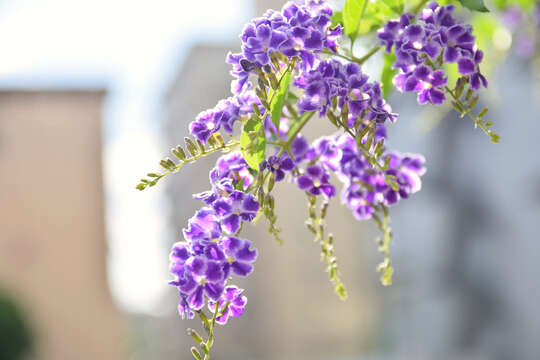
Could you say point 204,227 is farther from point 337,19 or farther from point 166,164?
point 337,19

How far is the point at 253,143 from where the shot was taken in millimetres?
651

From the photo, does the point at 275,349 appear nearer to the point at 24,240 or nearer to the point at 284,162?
the point at 24,240

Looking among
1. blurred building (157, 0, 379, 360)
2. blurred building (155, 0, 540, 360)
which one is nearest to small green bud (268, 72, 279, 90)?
blurred building (155, 0, 540, 360)

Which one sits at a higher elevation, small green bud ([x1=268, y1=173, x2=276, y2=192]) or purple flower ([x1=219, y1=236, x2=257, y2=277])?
small green bud ([x1=268, y1=173, x2=276, y2=192])

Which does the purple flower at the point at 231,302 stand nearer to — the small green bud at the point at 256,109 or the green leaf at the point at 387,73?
the small green bud at the point at 256,109

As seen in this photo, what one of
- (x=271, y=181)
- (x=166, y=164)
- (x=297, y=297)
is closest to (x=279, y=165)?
(x=271, y=181)

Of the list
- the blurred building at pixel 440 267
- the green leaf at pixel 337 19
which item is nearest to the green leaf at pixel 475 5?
the green leaf at pixel 337 19

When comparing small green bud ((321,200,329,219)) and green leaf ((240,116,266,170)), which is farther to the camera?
small green bud ((321,200,329,219))

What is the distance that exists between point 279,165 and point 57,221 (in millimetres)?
7782

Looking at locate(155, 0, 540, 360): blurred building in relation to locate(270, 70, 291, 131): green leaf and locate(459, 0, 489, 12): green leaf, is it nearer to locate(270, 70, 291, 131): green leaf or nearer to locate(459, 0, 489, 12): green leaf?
locate(459, 0, 489, 12): green leaf

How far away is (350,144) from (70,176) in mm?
7840

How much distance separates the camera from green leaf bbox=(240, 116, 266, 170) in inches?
25.5

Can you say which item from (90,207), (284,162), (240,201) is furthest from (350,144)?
(90,207)

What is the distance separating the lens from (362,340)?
12445 millimetres
